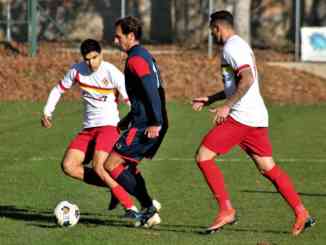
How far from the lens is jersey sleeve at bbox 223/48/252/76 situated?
10.4 m

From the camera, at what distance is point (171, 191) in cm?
1402

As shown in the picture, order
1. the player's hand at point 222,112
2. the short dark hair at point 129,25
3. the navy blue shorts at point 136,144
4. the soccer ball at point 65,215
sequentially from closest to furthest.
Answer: the player's hand at point 222,112, the short dark hair at point 129,25, the navy blue shorts at point 136,144, the soccer ball at point 65,215

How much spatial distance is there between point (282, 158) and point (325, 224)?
6636 millimetres

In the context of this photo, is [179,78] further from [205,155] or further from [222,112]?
[222,112]

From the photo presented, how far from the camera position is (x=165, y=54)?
108ft

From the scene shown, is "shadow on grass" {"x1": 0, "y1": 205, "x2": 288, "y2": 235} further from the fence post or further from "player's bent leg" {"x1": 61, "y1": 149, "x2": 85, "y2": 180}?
the fence post

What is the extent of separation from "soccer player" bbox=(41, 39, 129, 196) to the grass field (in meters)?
0.55

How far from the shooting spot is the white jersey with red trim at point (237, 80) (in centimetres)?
1045

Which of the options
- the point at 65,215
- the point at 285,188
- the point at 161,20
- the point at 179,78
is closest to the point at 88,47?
the point at 65,215

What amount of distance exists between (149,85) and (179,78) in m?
19.4

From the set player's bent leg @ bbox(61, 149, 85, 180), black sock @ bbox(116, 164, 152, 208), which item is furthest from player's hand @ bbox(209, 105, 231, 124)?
player's bent leg @ bbox(61, 149, 85, 180)

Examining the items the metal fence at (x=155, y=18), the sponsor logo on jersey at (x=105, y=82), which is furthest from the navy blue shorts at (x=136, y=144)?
the metal fence at (x=155, y=18)

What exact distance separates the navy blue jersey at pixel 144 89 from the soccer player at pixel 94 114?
652mm

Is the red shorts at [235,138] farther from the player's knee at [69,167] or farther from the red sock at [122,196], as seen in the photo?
the player's knee at [69,167]
